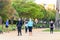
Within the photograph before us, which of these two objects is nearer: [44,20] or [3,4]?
[3,4]

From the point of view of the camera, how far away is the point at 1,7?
1726 inches

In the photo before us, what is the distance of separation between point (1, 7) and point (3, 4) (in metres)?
0.84

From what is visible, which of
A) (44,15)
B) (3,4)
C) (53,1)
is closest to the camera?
(3,4)

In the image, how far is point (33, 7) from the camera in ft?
223

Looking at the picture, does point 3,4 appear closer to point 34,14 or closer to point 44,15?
point 34,14

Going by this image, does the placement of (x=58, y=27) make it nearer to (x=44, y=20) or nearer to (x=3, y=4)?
(x=3, y=4)

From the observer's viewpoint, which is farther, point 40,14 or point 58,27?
point 40,14

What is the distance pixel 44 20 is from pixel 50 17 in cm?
185

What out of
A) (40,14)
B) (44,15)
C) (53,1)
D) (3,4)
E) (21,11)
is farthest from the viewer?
(53,1)

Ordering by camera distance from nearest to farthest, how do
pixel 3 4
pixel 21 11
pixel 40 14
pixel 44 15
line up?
1. pixel 3 4
2. pixel 21 11
3. pixel 40 14
4. pixel 44 15

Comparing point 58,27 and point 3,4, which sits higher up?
point 3,4

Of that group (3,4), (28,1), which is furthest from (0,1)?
(28,1)

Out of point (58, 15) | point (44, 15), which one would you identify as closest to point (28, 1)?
point (44, 15)

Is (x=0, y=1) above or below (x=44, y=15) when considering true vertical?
above
